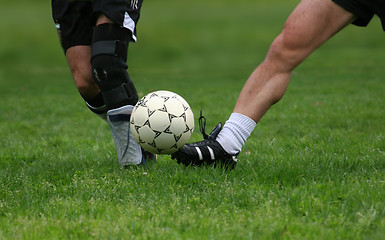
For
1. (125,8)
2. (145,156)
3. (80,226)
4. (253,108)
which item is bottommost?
(145,156)

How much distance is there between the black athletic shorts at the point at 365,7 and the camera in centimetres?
375

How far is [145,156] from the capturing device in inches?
187

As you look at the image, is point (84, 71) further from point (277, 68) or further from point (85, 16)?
point (277, 68)

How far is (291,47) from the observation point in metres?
4.00

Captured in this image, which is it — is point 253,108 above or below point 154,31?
above

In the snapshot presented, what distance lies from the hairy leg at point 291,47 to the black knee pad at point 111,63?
106 centimetres

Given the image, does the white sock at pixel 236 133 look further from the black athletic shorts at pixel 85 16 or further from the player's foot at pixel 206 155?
the black athletic shorts at pixel 85 16

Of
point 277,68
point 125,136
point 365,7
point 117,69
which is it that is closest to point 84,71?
point 117,69

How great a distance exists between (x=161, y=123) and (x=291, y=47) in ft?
4.04

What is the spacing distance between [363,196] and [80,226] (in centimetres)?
175

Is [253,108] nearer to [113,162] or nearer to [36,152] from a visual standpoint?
[113,162]

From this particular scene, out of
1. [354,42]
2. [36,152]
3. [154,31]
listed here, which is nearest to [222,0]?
[154,31]

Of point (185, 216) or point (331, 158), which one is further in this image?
point (331, 158)

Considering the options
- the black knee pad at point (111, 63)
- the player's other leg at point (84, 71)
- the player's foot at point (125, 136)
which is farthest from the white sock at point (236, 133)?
the player's other leg at point (84, 71)
